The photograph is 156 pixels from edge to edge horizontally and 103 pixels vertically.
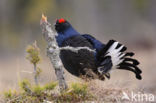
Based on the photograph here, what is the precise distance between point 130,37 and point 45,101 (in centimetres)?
1777

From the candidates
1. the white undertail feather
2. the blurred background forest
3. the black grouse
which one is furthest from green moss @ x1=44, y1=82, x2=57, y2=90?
the blurred background forest

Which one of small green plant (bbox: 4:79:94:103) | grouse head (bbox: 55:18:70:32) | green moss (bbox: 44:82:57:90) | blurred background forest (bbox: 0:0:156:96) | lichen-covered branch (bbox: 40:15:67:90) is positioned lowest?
small green plant (bbox: 4:79:94:103)

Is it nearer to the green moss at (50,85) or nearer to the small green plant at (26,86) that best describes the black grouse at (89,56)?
the green moss at (50,85)

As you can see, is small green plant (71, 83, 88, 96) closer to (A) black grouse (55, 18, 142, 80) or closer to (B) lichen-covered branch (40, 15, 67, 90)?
(B) lichen-covered branch (40, 15, 67, 90)

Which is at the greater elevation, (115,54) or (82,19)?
(82,19)

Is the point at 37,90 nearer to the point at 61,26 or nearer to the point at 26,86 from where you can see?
the point at 26,86

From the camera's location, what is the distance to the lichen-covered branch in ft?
14.4

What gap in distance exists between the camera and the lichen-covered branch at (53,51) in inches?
172

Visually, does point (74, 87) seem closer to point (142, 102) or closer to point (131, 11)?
point (142, 102)

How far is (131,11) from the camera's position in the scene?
2505 cm

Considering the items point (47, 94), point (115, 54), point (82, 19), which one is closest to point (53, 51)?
point (47, 94)

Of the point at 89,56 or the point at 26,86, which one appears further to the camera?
the point at 89,56

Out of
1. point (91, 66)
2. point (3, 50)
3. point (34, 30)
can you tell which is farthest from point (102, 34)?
point (91, 66)

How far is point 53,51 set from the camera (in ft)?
14.3
